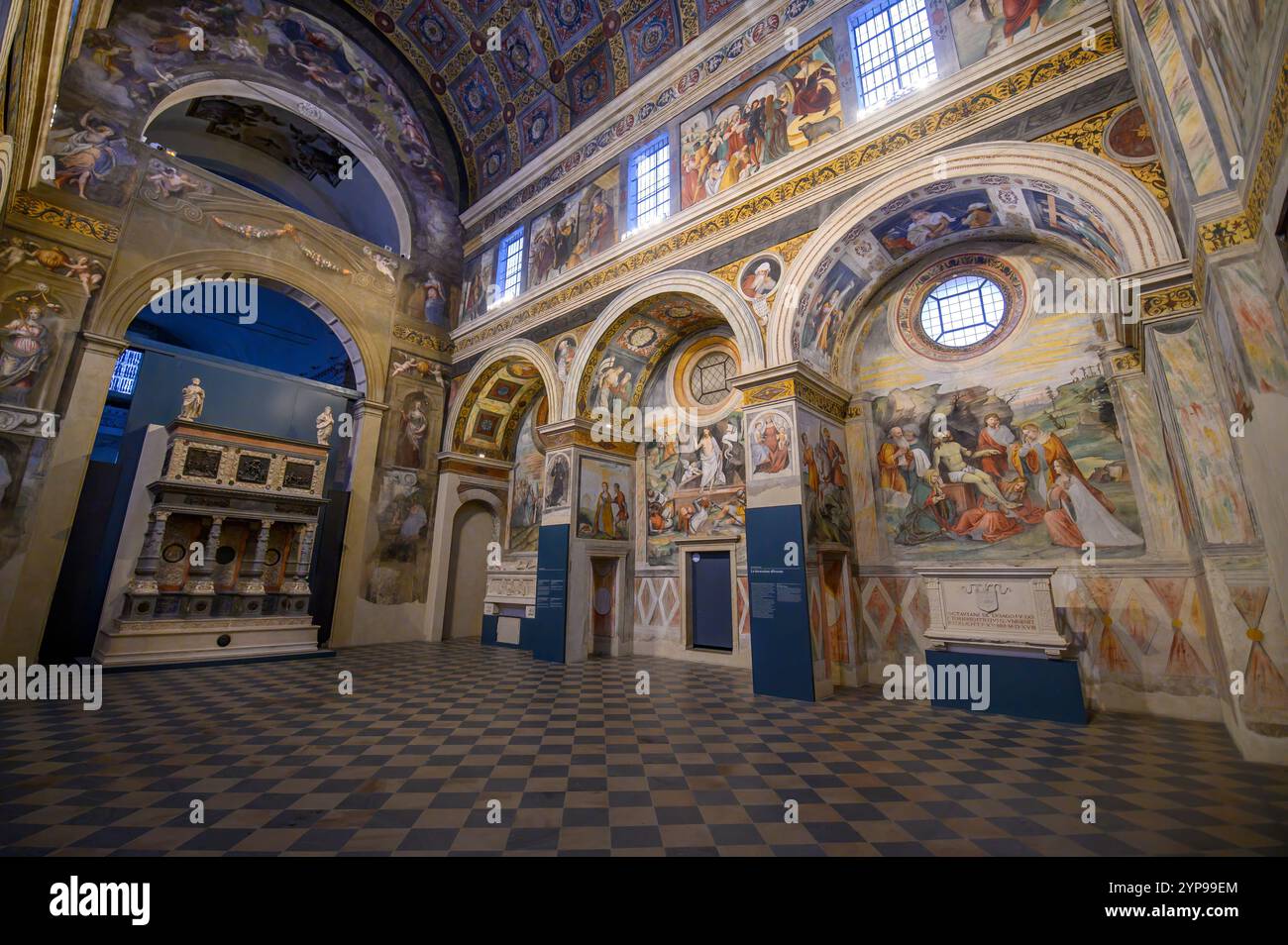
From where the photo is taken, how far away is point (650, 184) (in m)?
11.3

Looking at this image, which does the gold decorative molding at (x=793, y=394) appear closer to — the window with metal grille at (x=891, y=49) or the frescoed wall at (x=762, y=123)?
the frescoed wall at (x=762, y=123)

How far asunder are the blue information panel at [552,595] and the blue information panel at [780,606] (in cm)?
406

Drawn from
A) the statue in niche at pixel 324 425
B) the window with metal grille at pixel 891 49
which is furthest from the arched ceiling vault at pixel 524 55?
the statue in niche at pixel 324 425

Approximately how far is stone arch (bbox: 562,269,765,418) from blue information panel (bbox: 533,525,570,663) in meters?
2.70

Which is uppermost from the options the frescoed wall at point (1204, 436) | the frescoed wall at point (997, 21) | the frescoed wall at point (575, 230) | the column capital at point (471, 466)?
the frescoed wall at point (575, 230)

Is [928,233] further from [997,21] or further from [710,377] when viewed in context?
[710,377]

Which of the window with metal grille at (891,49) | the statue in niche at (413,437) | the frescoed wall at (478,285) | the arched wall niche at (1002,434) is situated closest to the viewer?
the arched wall niche at (1002,434)

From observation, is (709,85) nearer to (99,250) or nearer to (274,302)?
(99,250)

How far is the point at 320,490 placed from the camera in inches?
455

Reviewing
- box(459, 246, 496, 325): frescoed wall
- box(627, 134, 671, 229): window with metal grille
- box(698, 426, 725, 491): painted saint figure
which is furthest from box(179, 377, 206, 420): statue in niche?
box(698, 426, 725, 491): painted saint figure

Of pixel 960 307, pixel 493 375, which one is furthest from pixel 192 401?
pixel 960 307

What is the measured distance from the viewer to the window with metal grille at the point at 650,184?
1099 cm

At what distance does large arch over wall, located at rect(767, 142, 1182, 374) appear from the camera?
18.9ft

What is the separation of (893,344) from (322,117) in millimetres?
15490
